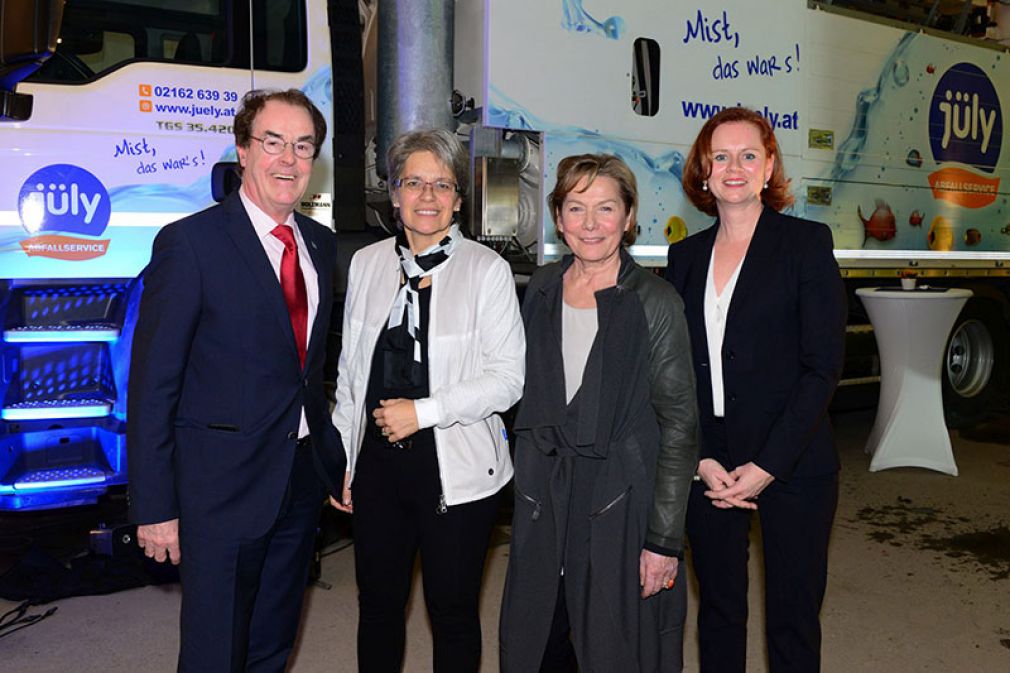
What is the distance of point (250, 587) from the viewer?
2.18 m

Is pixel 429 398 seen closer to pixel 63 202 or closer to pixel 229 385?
pixel 229 385

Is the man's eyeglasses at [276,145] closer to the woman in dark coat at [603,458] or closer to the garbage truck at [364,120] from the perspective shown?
the woman in dark coat at [603,458]

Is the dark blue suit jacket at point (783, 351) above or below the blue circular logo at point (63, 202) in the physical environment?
below

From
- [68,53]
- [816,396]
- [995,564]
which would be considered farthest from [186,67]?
[995,564]

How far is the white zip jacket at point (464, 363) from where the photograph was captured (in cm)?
220

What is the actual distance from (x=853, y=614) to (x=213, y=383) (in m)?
2.78

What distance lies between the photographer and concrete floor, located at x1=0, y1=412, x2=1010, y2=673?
3.23 metres

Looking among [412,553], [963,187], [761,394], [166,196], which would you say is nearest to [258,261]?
[412,553]

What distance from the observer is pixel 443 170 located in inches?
89.4

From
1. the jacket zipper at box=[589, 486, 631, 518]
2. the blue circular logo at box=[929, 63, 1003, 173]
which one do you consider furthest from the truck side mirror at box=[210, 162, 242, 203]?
the blue circular logo at box=[929, 63, 1003, 173]

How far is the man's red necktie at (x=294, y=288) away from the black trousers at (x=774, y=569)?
111cm

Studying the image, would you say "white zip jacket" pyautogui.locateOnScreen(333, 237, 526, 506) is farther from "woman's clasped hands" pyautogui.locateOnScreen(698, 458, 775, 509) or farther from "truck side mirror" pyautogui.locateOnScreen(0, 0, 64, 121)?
"truck side mirror" pyautogui.locateOnScreen(0, 0, 64, 121)

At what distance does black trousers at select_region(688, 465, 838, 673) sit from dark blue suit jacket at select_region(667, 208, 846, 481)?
95 mm

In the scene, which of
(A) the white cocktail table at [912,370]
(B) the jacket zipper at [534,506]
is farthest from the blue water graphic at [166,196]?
(A) the white cocktail table at [912,370]
